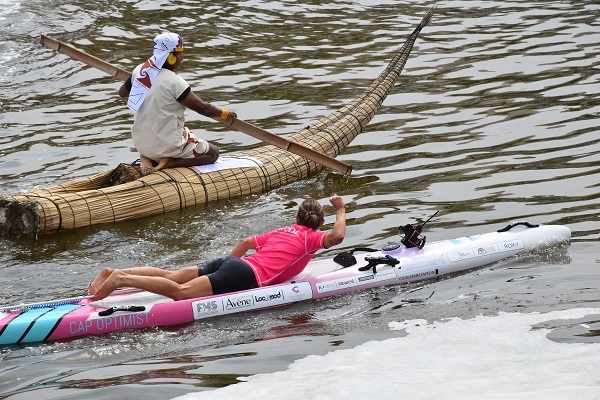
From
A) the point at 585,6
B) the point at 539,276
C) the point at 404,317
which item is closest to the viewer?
the point at 404,317

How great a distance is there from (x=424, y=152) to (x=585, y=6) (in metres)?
8.91

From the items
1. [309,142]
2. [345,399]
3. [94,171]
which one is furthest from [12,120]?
[345,399]

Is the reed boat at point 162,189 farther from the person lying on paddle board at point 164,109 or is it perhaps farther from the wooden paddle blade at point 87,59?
the wooden paddle blade at point 87,59

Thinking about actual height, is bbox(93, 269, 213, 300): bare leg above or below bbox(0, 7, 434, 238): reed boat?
below

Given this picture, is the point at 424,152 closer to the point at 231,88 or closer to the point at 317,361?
the point at 231,88

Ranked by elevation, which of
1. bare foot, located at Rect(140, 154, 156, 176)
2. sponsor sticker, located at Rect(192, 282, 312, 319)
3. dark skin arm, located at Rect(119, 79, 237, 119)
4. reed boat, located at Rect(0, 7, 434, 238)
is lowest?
sponsor sticker, located at Rect(192, 282, 312, 319)

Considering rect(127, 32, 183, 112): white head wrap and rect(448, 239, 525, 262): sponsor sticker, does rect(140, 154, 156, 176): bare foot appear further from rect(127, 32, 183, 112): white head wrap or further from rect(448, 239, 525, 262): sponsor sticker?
rect(448, 239, 525, 262): sponsor sticker

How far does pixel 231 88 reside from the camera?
53.8ft

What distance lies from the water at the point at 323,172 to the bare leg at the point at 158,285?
34 cm

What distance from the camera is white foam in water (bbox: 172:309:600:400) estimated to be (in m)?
6.20

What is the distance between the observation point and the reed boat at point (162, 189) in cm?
1004

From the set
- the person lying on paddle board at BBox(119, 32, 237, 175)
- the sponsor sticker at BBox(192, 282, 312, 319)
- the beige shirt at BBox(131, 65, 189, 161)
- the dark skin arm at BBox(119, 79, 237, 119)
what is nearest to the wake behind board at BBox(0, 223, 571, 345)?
the sponsor sticker at BBox(192, 282, 312, 319)

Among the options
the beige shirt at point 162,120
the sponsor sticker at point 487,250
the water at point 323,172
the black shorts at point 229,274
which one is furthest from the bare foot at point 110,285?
the beige shirt at point 162,120

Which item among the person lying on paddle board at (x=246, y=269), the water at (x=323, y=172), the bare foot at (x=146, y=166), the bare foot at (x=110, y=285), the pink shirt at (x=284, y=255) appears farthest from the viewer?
the bare foot at (x=146, y=166)
